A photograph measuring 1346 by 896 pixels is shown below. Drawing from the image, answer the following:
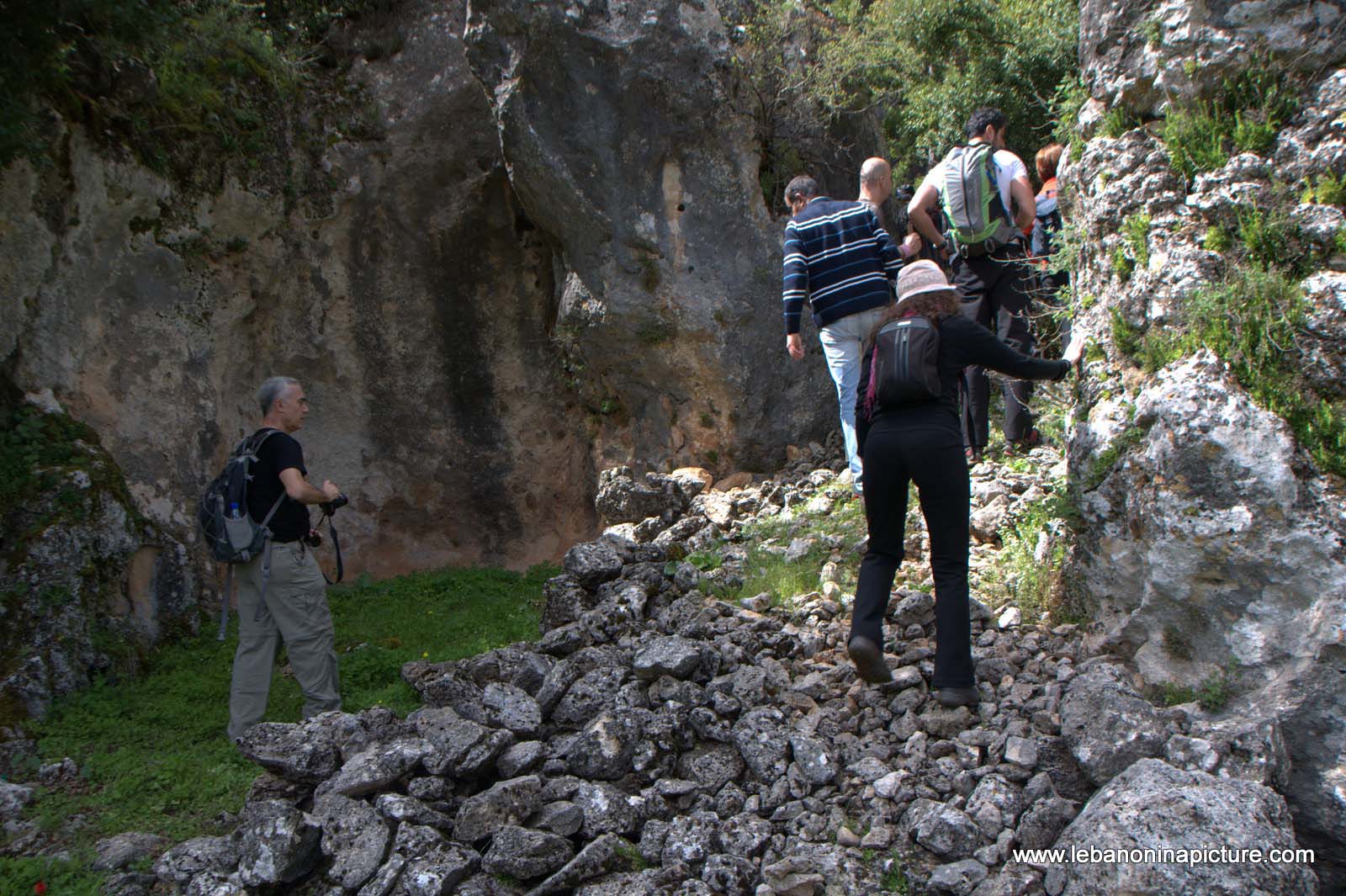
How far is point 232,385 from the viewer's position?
26.7 ft

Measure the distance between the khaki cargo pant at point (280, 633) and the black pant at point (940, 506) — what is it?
9.16ft

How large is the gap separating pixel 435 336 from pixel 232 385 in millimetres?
1796

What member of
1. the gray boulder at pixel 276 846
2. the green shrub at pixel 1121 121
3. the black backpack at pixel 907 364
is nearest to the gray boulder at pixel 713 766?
the gray boulder at pixel 276 846

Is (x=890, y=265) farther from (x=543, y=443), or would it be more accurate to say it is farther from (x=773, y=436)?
(x=543, y=443)

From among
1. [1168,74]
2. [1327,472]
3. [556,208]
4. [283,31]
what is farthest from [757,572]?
[283,31]

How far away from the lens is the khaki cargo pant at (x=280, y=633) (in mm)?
4965

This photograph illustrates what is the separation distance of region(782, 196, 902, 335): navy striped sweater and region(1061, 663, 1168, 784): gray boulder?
2.79 meters

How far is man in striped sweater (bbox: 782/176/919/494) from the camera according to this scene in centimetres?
586

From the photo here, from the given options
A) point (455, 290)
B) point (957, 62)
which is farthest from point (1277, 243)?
point (957, 62)

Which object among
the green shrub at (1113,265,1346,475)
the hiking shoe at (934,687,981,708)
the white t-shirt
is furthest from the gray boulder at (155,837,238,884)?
the white t-shirt

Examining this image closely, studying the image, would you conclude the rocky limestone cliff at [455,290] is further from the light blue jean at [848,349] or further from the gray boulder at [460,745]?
the gray boulder at [460,745]

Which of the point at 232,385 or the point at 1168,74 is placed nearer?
the point at 1168,74

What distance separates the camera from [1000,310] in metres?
6.13

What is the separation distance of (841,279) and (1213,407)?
245 cm
